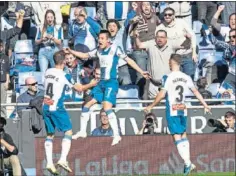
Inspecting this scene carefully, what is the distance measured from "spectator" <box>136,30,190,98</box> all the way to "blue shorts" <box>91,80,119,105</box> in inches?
18.0

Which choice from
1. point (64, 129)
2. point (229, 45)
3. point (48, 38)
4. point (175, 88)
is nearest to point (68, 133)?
point (64, 129)

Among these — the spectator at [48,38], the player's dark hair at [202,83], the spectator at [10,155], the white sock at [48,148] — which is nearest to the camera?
the spectator at [10,155]

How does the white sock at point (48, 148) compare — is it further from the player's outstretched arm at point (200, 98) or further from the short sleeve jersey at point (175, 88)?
the player's outstretched arm at point (200, 98)

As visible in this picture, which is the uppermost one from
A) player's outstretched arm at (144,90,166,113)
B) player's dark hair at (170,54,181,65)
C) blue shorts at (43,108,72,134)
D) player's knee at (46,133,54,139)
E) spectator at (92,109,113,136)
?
player's dark hair at (170,54,181,65)

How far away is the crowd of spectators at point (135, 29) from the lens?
12.5 metres

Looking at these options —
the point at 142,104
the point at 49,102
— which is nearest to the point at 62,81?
the point at 49,102

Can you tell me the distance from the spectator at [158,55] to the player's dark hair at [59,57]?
0.99 metres

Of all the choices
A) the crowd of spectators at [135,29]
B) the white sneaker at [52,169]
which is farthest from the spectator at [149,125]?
the white sneaker at [52,169]

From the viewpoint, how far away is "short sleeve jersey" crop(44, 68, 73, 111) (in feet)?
40.4

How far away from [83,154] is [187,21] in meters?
2.22

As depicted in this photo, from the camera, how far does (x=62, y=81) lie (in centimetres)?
1232

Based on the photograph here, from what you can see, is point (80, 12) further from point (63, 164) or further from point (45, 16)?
point (63, 164)

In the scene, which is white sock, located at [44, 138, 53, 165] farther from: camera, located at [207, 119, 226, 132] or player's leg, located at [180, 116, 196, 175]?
camera, located at [207, 119, 226, 132]

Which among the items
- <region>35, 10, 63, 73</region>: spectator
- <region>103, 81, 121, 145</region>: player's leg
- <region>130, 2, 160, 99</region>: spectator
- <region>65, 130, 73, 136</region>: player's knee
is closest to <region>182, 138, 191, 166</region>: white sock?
<region>103, 81, 121, 145</region>: player's leg
